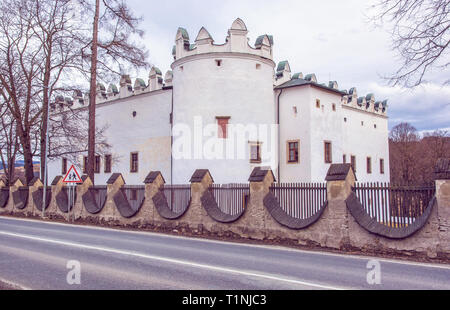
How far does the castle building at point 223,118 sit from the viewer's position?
25.4 metres

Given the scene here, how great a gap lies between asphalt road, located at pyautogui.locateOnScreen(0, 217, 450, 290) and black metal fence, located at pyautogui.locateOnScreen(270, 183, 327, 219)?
200cm

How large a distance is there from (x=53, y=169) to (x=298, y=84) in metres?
26.3

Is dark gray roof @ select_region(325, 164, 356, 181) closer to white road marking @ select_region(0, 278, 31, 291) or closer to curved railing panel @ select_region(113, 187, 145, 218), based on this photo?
white road marking @ select_region(0, 278, 31, 291)

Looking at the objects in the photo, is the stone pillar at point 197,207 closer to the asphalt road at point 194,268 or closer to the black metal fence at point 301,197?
the black metal fence at point 301,197

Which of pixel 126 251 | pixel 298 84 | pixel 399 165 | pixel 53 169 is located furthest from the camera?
pixel 399 165

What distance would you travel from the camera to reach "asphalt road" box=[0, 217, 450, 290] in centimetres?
672

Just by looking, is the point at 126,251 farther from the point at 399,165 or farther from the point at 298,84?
the point at 399,165

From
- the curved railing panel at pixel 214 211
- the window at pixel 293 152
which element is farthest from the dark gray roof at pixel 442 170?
the window at pixel 293 152

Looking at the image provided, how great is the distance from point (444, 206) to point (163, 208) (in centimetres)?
1096

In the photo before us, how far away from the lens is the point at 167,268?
8000mm

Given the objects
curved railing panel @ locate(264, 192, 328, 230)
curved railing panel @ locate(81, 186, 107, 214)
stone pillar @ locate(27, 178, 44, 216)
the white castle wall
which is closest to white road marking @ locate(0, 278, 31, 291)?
curved railing panel @ locate(264, 192, 328, 230)

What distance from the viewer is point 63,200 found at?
23250 mm

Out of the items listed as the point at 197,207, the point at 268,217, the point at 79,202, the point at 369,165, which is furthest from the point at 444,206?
the point at 369,165
